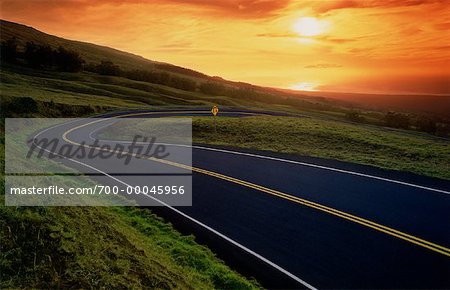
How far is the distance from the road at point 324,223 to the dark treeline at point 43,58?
296ft

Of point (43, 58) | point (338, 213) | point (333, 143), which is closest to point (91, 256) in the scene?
point (338, 213)

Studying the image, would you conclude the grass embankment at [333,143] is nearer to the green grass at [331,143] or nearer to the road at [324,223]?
the green grass at [331,143]

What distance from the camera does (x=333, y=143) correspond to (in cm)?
2319

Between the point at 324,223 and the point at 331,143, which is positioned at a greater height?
the point at 331,143

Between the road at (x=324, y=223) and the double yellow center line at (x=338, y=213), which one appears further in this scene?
the double yellow center line at (x=338, y=213)

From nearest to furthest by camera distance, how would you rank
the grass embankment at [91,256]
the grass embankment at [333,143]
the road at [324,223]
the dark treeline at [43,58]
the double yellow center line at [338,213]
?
the grass embankment at [91,256] → the road at [324,223] → the double yellow center line at [338,213] → the grass embankment at [333,143] → the dark treeline at [43,58]

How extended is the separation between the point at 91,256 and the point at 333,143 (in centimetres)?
1829

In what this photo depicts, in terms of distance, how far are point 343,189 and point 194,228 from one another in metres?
5.96

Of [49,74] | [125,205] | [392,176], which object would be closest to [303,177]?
[392,176]

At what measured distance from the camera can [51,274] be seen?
6.53 m

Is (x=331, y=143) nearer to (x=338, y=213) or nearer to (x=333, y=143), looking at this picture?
(x=333, y=143)

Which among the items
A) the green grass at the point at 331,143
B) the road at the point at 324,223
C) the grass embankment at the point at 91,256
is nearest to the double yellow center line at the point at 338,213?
the road at the point at 324,223

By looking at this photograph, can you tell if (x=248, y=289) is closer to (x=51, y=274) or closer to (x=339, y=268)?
(x=339, y=268)

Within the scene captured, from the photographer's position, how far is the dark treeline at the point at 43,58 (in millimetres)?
94938
